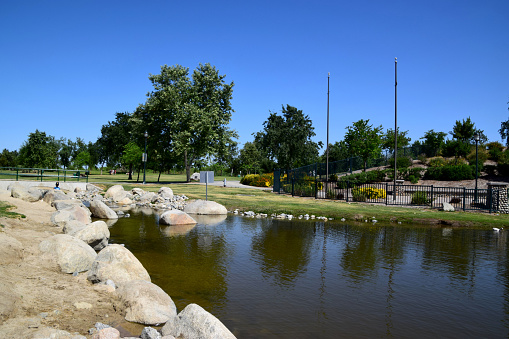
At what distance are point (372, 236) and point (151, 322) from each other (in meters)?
11.1

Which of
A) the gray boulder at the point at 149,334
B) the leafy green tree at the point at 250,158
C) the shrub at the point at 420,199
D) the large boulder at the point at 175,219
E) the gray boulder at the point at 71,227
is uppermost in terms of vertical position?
the leafy green tree at the point at 250,158

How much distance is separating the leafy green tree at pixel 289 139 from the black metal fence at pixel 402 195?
848 inches

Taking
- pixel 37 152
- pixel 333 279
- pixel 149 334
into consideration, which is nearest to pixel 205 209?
pixel 333 279

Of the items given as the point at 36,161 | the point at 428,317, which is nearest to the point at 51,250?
the point at 428,317

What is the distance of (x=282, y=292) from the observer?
301 inches

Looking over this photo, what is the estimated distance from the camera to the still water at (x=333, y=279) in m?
6.17

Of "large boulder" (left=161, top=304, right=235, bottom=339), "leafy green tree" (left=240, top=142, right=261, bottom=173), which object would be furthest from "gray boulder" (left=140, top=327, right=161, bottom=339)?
"leafy green tree" (left=240, top=142, right=261, bottom=173)

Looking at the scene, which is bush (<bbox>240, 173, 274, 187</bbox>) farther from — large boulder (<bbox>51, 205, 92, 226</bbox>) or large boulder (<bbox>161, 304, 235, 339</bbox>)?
large boulder (<bbox>161, 304, 235, 339</bbox>)

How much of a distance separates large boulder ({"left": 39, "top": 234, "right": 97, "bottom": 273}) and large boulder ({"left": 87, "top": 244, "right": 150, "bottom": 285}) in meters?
0.27

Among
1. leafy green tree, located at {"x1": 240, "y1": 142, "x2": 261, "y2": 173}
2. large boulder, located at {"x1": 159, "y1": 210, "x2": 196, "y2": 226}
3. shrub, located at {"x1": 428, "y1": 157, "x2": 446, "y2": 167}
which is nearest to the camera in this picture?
large boulder, located at {"x1": 159, "y1": 210, "x2": 196, "y2": 226}

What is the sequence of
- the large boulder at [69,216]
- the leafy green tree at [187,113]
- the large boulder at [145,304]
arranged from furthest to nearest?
1. the leafy green tree at [187,113]
2. the large boulder at [69,216]
3. the large boulder at [145,304]

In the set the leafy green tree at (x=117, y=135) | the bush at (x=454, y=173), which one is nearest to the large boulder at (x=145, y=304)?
the bush at (x=454, y=173)

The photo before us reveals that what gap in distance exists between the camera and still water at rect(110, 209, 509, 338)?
6168 mm

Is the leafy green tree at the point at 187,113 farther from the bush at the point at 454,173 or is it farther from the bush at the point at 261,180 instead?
the bush at the point at 454,173
